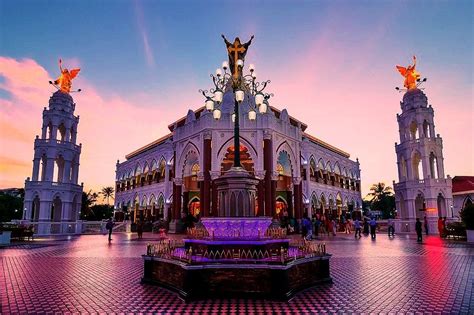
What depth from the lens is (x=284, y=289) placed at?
6.45m

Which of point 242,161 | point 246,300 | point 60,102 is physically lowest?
point 246,300

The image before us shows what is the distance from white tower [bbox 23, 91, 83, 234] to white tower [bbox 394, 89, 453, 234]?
3478 cm

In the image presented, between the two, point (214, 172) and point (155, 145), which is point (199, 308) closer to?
point (214, 172)

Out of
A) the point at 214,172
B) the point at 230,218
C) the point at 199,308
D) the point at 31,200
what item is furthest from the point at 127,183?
the point at 199,308

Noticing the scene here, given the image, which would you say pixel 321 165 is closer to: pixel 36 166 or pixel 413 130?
pixel 413 130

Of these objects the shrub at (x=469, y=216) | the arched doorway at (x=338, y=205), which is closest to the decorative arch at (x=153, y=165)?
the arched doorway at (x=338, y=205)

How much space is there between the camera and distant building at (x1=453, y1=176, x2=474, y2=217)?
4038 centimetres

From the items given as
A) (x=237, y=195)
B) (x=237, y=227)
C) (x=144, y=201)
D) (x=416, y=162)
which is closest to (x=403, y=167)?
(x=416, y=162)

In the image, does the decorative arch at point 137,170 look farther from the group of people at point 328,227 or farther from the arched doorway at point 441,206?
the arched doorway at point 441,206

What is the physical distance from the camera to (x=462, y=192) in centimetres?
4091

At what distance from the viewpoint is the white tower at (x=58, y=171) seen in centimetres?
3139

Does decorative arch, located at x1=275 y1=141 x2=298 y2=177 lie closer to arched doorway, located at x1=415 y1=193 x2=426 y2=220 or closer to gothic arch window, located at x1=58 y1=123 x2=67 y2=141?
arched doorway, located at x1=415 y1=193 x2=426 y2=220

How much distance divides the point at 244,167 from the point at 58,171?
21402 millimetres

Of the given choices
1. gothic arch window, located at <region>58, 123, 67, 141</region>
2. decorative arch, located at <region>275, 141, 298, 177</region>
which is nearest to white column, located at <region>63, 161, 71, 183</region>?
gothic arch window, located at <region>58, 123, 67, 141</region>
